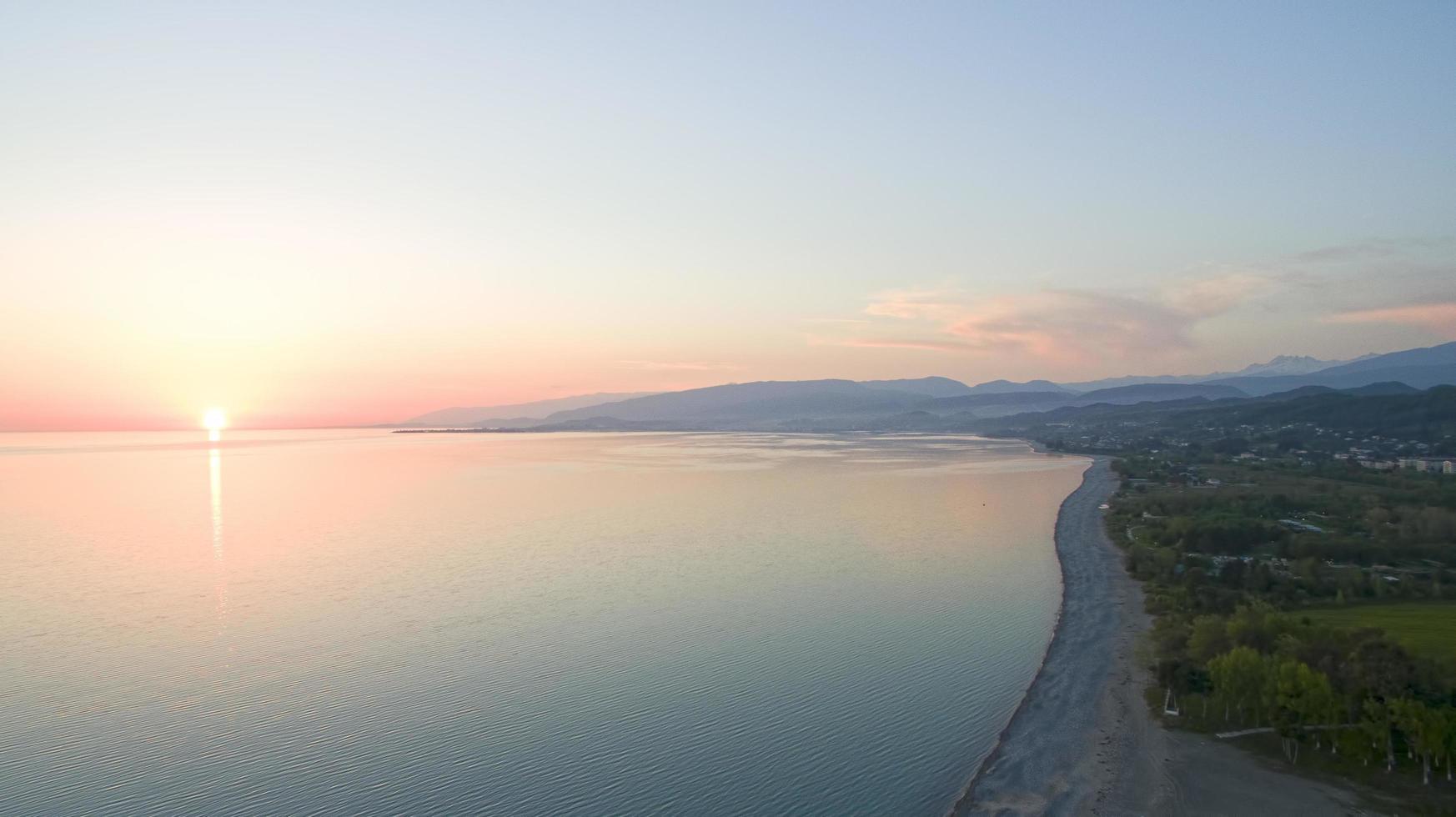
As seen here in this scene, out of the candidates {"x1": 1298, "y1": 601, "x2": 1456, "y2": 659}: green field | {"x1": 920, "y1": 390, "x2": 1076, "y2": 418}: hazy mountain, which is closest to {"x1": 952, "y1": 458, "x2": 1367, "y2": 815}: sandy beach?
{"x1": 1298, "y1": 601, "x2": 1456, "y2": 659}: green field

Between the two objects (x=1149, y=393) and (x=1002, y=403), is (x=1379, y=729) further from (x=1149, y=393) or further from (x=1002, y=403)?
(x=1149, y=393)

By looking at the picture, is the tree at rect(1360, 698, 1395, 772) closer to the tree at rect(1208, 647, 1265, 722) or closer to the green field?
the tree at rect(1208, 647, 1265, 722)

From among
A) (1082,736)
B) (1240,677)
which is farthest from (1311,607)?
(1082,736)

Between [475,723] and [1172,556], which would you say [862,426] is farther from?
[475,723]

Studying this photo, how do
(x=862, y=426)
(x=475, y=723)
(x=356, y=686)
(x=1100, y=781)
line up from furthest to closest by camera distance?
(x=862, y=426) < (x=356, y=686) < (x=475, y=723) < (x=1100, y=781)

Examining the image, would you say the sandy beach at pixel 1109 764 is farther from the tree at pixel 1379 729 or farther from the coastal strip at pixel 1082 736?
the tree at pixel 1379 729

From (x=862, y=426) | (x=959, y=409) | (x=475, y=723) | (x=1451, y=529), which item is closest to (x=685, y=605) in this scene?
(x=475, y=723)
